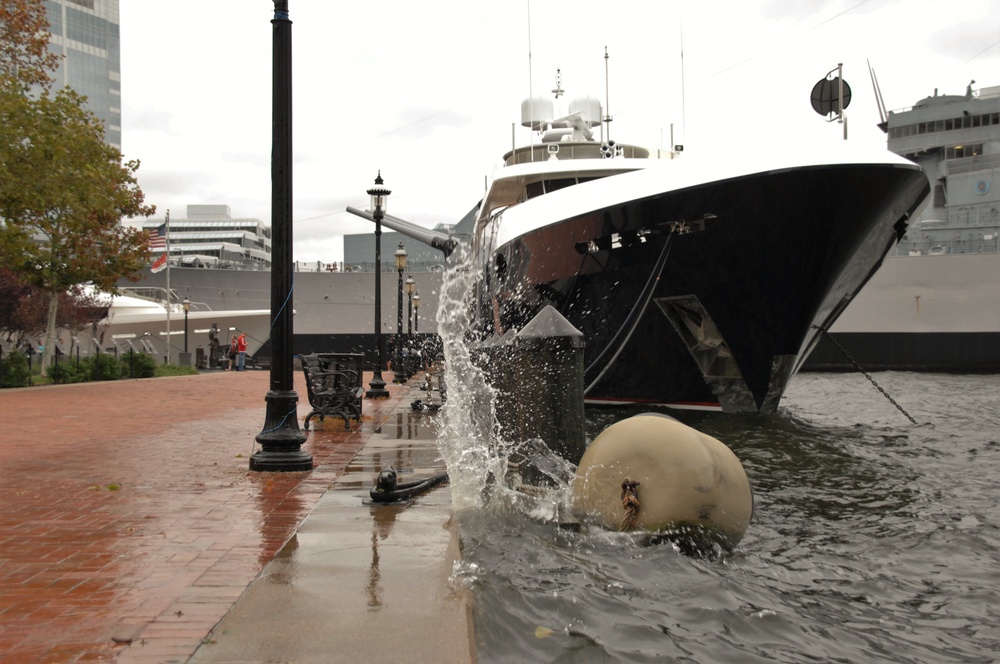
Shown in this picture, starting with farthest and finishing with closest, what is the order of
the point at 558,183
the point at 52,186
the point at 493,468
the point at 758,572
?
the point at 52,186 → the point at 558,183 → the point at 493,468 → the point at 758,572

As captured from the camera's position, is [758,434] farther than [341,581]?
Yes

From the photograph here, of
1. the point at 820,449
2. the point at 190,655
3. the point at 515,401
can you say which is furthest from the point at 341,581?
the point at 820,449

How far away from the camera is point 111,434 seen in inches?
400

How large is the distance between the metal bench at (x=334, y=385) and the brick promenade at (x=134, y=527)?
0.82ft

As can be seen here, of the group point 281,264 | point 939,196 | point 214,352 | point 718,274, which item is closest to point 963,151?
point 939,196

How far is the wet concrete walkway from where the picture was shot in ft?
10.7

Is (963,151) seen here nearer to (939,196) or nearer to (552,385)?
(939,196)

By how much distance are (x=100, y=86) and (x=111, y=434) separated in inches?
4374

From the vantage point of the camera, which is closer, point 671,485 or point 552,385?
point 671,485

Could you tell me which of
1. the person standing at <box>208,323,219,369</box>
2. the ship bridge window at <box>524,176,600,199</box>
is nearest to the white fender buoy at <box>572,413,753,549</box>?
the ship bridge window at <box>524,176,600,199</box>

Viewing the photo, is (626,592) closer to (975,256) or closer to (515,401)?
(515,401)

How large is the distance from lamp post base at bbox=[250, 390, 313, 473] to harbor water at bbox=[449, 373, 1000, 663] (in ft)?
5.51

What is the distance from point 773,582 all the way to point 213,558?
3.03m

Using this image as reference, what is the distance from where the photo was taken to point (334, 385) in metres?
11.6
